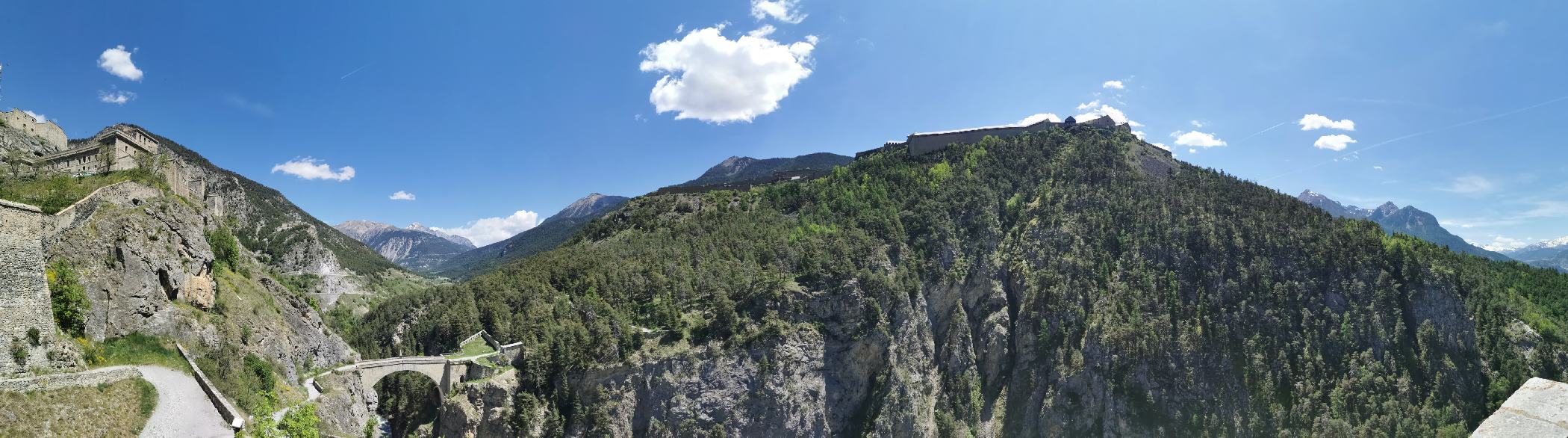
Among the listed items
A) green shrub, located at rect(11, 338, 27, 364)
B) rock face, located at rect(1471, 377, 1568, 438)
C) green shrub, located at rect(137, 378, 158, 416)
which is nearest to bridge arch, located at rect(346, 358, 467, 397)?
green shrub, located at rect(137, 378, 158, 416)

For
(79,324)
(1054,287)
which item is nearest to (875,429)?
(1054,287)

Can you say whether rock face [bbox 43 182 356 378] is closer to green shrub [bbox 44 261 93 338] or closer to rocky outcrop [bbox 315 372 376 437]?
green shrub [bbox 44 261 93 338]

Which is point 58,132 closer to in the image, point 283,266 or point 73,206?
point 73,206

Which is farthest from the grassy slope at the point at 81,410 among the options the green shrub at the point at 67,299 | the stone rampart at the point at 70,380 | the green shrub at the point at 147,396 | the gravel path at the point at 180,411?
the green shrub at the point at 67,299

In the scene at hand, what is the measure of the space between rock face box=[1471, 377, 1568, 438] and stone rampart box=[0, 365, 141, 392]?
44530 mm

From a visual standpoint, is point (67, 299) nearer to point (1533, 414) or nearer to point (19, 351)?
point (19, 351)

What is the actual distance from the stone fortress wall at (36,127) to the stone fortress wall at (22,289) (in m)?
40.1

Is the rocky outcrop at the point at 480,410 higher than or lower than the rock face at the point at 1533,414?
lower

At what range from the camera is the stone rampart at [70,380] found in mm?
27641

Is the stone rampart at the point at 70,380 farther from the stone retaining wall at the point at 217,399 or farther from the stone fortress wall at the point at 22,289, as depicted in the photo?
the stone retaining wall at the point at 217,399

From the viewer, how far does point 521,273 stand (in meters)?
83.4

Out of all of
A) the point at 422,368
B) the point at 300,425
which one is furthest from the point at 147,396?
the point at 422,368

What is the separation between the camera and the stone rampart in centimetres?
2764

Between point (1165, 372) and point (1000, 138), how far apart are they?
51.3 metres
